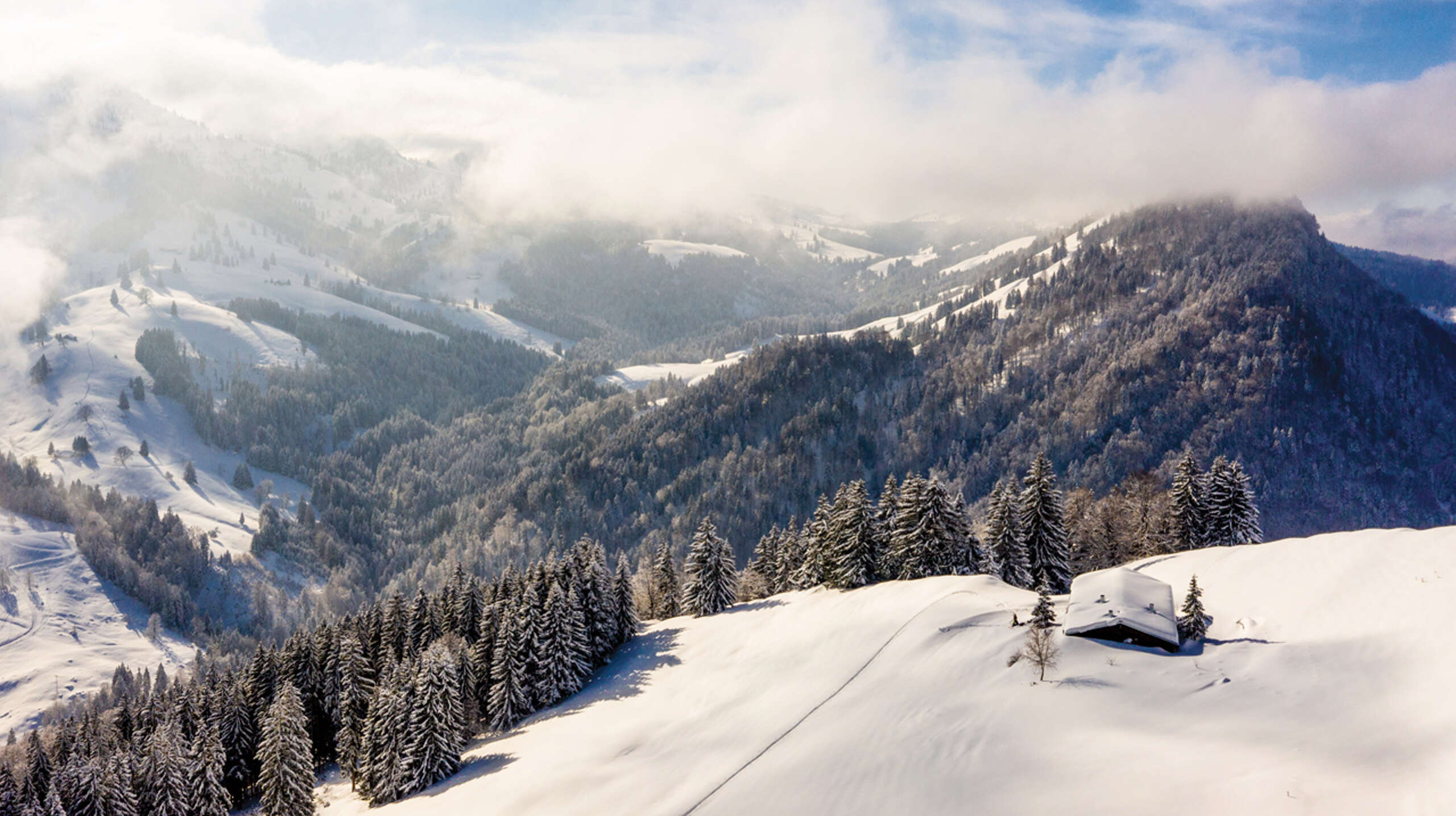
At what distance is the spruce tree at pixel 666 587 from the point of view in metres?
93.0

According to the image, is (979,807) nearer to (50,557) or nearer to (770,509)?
(770,509)

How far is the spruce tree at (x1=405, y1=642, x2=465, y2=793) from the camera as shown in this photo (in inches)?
2265

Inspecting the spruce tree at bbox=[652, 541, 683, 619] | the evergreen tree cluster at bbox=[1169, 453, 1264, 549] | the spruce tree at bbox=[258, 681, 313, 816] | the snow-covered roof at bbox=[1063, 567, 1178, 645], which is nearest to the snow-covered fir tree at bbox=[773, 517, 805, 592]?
the spruce tree at bbox=[652, 541, 683, 619]

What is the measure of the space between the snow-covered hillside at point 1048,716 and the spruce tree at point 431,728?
5.64 ft

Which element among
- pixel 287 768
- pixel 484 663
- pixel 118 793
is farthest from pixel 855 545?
pixel 118 793

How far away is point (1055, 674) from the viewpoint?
1577 inches

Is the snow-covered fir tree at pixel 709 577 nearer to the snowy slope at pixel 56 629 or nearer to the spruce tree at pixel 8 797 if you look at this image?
the spruce tree at pixel 8 797

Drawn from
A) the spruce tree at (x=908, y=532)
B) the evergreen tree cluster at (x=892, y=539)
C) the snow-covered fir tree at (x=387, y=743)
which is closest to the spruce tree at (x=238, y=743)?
the snow-covered fir tree at (x=387, y=743)

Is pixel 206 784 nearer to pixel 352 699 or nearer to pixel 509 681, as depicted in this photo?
pixel 352 699

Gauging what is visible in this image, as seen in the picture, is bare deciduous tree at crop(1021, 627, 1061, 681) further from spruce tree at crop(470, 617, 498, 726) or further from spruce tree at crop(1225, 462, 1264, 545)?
spruce tree at crop(470, 617, 498, 726)

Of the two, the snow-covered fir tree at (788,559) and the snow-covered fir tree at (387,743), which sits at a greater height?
the snow-covered fir tree at (788,559)

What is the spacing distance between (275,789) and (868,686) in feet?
155

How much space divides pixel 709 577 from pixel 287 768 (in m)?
42.5

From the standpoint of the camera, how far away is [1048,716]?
35.9 m
